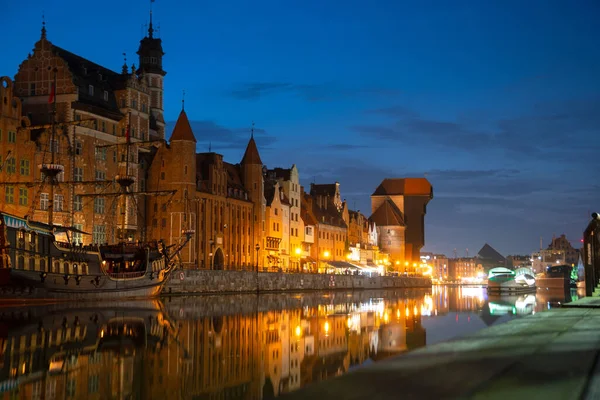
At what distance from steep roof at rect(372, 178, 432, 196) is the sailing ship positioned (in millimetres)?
99631

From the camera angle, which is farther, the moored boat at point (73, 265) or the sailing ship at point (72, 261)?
the sailing ship at point (72, 261)

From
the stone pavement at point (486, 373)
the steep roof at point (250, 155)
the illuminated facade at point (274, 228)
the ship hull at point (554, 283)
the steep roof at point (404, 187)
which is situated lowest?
the ship hull at point (554, 283)

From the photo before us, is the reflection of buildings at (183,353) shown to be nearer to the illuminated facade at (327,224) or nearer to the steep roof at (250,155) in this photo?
the steep roof at (250,155)

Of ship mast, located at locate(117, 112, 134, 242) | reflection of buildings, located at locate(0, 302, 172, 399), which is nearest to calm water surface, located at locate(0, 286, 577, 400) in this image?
reflection of buildings, located at locate(0, 302, 172, 399)

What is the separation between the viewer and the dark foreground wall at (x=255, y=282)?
234 ft

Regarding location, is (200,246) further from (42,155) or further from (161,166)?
(42,155)

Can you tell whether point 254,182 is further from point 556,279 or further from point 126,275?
point 556,279

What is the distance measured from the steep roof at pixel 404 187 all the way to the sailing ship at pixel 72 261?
99631 mm

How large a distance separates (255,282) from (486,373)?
71147 mm

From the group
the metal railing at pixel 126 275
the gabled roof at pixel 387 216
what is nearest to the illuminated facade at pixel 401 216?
the gabled roof at pixel 387 216

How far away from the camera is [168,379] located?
19.2m

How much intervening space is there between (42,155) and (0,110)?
18.8 ft

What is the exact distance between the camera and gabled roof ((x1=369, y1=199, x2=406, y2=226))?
161 meters

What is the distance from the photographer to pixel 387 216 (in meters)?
162
